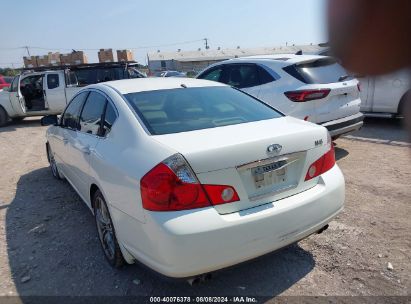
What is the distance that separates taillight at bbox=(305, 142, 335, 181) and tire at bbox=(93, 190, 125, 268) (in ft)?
5.41

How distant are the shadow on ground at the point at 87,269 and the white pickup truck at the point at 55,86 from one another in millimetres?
8373

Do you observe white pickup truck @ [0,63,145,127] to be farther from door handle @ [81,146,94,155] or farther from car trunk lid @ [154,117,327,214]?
car trunk lid @ [154,117,327,214]

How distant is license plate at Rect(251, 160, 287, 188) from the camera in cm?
250

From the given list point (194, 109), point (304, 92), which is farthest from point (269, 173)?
point (304, 92)

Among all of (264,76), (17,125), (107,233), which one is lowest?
(17,125)

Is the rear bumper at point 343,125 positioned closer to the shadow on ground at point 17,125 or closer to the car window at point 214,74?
the car window at point 214,74

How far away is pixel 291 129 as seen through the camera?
2846 millimetres

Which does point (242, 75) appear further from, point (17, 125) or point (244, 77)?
point (17, 125)

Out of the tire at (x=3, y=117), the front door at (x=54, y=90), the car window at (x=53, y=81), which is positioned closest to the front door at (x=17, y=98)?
the tire at (x=3, y=117)

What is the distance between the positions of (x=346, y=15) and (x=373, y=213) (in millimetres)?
3740

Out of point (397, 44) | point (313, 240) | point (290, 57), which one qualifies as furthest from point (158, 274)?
point (290, 57)

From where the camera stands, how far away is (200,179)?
91.7 inches

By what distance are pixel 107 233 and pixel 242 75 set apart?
392 cm

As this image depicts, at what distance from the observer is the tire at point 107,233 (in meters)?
3.02
